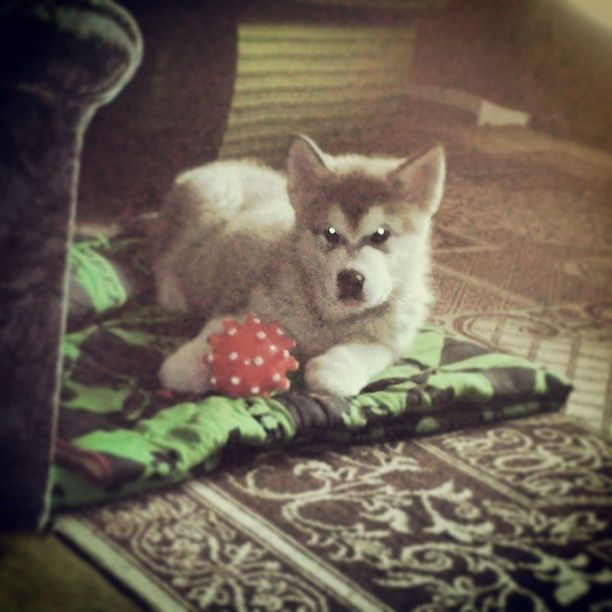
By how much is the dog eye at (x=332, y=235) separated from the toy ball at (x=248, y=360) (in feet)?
0.50

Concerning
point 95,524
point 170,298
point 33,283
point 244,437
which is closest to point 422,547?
point 244,437

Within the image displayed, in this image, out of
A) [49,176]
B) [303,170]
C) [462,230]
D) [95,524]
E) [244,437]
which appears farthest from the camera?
[462,230]

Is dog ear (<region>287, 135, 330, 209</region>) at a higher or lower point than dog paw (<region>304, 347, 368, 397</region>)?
higher

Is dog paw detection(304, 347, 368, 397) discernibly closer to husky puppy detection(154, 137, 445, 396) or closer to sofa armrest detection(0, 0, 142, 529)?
husky puppy detection(154, 137, 445, 396)

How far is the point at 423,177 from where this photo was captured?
1307 millimetres

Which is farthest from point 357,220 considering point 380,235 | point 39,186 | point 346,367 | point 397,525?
point 39,186

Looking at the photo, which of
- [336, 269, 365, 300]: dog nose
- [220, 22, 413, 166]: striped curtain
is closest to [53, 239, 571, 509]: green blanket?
[336, 269, 365, 300]: dog nose

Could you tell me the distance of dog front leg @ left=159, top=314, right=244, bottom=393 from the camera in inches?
48.0

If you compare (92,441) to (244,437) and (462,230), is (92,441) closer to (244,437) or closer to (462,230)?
(244,437)

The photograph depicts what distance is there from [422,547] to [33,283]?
1.65ft

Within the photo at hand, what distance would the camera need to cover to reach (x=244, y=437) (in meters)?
1.12

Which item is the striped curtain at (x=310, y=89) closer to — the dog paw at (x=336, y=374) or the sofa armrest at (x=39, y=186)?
the dog paw at (x=336, y=374)

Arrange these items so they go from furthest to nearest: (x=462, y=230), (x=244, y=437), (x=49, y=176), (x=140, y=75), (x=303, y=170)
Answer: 1. (x=462, y=230)
2. (x=140, y=75)
3. (x=303, y=170)
4. (x=244, y=437)
5. (x=49, y=176)

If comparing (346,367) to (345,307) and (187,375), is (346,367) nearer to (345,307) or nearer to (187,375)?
(345,307)
